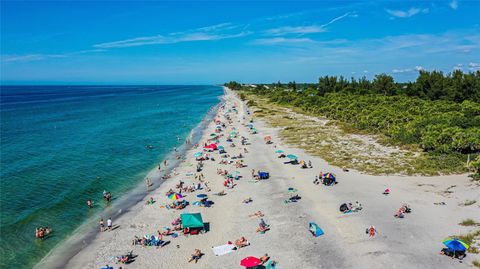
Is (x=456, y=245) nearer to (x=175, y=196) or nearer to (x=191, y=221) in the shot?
(x=191, y=221)

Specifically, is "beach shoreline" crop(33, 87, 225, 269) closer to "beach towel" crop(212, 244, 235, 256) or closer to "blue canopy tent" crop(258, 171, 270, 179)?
"beach towel" crop(212, 244, 235, 256)

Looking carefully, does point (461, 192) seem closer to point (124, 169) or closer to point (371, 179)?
point (371, 179)

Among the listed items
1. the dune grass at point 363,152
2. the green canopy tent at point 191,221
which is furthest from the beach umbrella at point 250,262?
the dune grass at point 363,152

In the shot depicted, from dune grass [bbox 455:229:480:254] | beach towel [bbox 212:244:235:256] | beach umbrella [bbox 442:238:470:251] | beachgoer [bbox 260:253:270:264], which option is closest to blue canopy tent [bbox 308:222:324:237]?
beachgoer [bbox 260:253:270:264]

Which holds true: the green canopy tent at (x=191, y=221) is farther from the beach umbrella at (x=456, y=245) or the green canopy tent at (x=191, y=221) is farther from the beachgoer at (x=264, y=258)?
the beach umbrella at (x=456, y=245)

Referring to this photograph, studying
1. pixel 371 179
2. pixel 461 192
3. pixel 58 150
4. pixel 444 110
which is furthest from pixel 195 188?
pixel 444 110

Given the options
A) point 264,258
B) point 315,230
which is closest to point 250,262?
→ point 264,258
